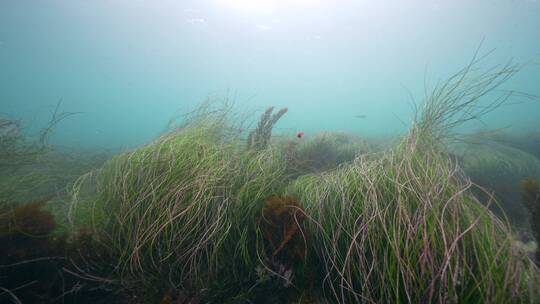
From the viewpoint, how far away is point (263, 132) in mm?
4098

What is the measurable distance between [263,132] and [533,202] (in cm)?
332

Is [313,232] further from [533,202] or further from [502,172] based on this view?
[502,172]

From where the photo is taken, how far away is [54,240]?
1970 mm

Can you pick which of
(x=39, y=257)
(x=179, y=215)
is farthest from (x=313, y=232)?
(x=39, y=257)

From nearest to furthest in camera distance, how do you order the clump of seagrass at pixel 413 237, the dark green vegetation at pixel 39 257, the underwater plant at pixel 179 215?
the clump of seagrass at pixel 413 237, the dark green vegetation at pixel 39 257, the underwater plant at pixel 179 215

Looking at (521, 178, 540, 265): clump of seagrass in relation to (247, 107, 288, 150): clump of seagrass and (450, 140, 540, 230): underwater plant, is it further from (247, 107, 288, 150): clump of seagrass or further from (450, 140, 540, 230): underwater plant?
(247, 107, 288, 150): clump of seagrass

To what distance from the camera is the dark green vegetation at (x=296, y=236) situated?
143 centimetres

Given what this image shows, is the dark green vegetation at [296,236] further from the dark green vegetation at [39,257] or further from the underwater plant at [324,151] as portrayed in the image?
the underwater plant at [324,151]

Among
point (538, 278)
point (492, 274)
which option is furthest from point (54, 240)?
point (538, 278)

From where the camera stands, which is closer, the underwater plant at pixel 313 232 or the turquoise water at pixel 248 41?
the underwater plant at pixel 313 232

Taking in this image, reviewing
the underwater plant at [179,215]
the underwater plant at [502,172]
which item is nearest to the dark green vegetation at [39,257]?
the underwater plant at [179,215]

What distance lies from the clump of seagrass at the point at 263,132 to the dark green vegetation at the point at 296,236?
49.3 inches

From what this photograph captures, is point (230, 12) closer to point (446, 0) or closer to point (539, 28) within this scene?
point (446, 0)

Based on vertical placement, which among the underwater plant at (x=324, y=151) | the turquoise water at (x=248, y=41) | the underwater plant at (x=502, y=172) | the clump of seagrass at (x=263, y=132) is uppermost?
the turquoise water at (x=248, y=41)
